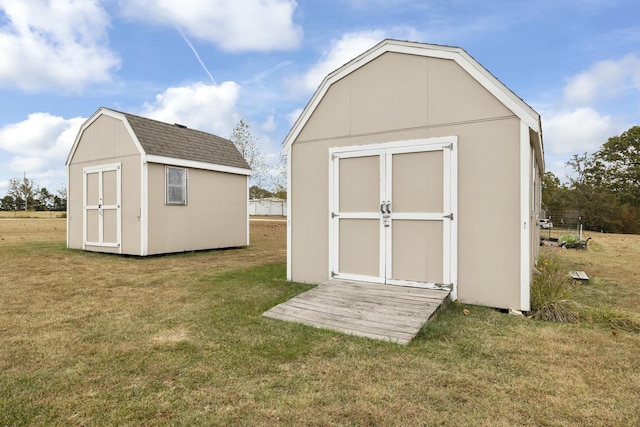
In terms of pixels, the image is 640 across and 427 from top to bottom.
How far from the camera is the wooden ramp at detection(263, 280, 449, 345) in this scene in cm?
374

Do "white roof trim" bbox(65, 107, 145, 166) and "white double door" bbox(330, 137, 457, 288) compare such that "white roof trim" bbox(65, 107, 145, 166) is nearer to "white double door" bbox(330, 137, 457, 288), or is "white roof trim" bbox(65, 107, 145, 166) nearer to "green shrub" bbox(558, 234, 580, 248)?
"white double door" bbox(330, 137, 457, 288)

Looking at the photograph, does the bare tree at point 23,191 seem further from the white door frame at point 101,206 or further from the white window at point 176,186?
the white window at point 176,186

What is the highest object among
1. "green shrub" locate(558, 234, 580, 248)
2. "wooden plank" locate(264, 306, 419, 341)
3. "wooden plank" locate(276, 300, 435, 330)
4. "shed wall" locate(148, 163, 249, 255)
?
"shed wall" locate(148, 163, 249, 255)

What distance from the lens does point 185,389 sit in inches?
99.5

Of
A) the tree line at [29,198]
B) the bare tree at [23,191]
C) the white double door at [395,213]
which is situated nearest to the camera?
the white double door at [395,213]

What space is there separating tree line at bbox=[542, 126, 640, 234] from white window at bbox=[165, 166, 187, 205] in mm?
30404

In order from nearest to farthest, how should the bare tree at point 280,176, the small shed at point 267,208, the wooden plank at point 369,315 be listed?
1. the wooden plank at point 369,315
2. the bare tree at point 280,176
3. the small shed at point 267,208

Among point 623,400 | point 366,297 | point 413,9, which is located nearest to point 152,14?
point 413,9

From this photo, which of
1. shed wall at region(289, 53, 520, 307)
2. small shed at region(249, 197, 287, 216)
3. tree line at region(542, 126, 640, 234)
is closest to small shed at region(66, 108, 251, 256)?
shed wall at region(289, 53, 520, 307)

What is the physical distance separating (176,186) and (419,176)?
7.83 meters

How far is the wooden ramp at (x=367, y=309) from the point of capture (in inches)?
147

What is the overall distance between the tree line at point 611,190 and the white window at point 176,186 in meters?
Result: 30.4

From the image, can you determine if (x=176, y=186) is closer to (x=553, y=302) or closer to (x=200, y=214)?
(x=200, y=214)

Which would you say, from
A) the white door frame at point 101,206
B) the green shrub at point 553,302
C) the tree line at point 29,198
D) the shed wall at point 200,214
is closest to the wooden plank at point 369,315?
the green shrub at point 553,302
